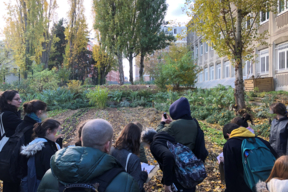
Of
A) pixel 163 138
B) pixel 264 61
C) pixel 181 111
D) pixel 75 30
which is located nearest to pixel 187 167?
pixel 163 138

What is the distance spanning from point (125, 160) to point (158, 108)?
11589 millimetres

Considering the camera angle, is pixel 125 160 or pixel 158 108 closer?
pixel 125 160

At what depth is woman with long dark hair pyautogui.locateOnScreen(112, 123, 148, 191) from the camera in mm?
2109

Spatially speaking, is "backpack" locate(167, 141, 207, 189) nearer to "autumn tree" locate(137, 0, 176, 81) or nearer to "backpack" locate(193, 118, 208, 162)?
"backpack" locate(193, 118, 208, 162)

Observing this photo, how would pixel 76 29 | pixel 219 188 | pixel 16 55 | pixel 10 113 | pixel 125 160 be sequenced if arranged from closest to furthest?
1. pixel 125 160
2. pixel 10 113
3. pixel 219 188
4. pixel 16 55
5. pixel 76 29

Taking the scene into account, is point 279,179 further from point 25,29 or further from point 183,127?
point 25,29

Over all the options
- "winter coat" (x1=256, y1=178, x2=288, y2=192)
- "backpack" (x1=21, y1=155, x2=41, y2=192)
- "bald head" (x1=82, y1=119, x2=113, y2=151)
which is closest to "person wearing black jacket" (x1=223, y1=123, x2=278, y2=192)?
"winter coat" (x1=256, y1=178, x2=288, y2=192)

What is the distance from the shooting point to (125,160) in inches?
86.0

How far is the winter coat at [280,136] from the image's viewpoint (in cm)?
317

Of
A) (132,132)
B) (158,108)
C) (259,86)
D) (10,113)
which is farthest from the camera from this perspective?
(259,86)

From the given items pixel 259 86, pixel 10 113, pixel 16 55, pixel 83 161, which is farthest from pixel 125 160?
pixel 16 55

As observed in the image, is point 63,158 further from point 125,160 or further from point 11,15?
point 11,15

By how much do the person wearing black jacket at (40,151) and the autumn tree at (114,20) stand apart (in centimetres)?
2183

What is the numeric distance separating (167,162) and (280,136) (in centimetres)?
220
